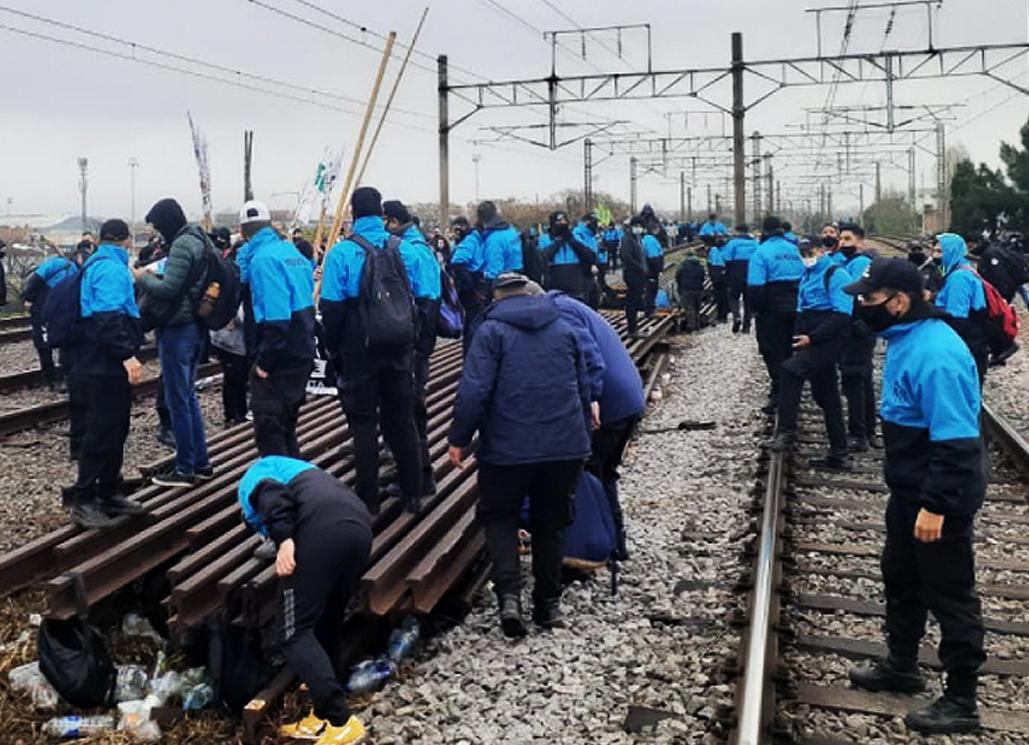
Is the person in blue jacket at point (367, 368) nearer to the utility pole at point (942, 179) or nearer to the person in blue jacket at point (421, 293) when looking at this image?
the person in blue jacket at point (421, 293)

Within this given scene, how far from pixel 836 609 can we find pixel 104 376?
4495 mm

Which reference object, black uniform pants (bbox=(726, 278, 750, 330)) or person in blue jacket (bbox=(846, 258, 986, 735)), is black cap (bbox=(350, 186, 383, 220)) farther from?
black uniform pants (bbox=(726, 278, 750, 330))

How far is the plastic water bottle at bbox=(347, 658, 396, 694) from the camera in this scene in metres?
4.67

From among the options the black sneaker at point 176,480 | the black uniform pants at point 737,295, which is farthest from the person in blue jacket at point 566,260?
the black sneaker at point 176,480

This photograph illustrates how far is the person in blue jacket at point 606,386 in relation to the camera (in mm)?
5523

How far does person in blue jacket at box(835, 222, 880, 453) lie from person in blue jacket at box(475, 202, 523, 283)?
306 centimetres

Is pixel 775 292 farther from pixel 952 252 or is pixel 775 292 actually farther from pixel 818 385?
pixel 952 252

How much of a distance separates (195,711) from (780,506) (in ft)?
14.2

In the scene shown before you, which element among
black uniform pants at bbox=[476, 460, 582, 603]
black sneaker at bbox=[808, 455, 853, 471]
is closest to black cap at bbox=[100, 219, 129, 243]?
black uniform pants at bbox=[476, 460, 582, 603]

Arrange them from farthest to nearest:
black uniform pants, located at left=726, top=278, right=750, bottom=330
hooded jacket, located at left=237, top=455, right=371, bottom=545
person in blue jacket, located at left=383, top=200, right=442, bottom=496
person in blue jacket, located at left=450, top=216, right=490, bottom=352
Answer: black uniform pants, located at left=726, top=278, right=750, bottom=330, person in blue jacket, located at left=450, top=216, right=490, bottom=352, person in blue jacket, located at left=383, top=200, right=442, bottom=496, hooded jacket, located at left=237, top=455, right=371, bottom=545

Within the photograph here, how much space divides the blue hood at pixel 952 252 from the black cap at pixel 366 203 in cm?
498

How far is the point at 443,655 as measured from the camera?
196 inches

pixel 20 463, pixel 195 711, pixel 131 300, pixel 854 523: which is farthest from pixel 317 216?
pixel 195 711

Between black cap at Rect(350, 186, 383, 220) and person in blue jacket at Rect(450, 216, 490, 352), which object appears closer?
black cap at Rect(350, 186, 383, 220)
